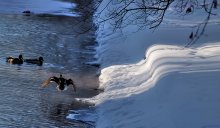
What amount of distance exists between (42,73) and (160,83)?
5707 mm

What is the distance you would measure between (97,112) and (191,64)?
13.2ft

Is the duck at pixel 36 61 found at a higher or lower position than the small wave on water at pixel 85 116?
higher

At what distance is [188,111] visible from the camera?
11.0 metres

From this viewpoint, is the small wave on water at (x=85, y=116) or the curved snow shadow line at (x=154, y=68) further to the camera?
the curved snow shadow line at (x=154, y=68)

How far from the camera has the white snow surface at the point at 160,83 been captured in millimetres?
11125

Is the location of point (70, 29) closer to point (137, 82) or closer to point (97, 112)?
point (137, 82)

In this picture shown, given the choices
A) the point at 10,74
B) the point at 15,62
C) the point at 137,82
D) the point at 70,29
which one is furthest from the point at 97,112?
the point at 70,29

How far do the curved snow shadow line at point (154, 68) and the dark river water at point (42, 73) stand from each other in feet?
2.20

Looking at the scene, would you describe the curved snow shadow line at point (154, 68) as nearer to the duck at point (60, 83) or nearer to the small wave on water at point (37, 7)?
the duck at point (60, 83)

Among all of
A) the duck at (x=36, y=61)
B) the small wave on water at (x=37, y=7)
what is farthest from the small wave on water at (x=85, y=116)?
the small wave on water at (x=37, y=7)

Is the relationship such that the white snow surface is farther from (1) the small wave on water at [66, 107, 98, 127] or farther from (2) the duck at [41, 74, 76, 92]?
(2) the duck at [41, 74, 76, 92]

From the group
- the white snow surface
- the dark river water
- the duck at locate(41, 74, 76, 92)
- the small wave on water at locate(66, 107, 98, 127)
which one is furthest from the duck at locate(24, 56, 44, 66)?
the small wave on water at locate(66, 107, 98, 127)

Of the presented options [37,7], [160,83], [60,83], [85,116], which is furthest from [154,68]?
[37,7]

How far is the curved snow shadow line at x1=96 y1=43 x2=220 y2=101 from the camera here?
15.1 metres
